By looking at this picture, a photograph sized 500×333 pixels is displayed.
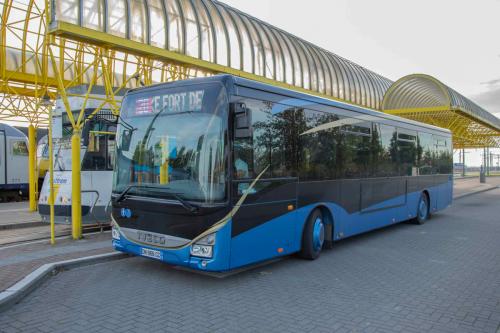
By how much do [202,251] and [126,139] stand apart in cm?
228

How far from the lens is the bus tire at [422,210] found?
13059mm

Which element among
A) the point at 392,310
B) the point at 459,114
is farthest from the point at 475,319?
the point at 459,114

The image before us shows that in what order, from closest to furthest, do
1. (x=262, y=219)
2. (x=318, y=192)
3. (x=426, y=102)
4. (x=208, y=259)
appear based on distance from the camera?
(x=208, y=259) → (x=262, y=219) → (x=318, y=192) → (x=426, y=102)

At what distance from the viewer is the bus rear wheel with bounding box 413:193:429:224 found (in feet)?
42.9

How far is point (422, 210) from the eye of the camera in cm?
1334

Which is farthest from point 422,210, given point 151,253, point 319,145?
point 151,253

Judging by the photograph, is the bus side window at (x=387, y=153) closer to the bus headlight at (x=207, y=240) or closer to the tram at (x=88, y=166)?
the bus headlight at (x=207, y=240)

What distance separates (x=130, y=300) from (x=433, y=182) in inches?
437

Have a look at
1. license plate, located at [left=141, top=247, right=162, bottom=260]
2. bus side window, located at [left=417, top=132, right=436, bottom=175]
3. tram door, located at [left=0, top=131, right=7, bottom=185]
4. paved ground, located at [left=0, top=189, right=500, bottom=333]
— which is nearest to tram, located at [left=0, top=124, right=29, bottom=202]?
tram door, located at [left=0, top=131, right=7, bottom=185]

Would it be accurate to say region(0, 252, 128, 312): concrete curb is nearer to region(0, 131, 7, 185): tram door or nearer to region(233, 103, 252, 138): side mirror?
region(233, 103, 252, 138): side mirror

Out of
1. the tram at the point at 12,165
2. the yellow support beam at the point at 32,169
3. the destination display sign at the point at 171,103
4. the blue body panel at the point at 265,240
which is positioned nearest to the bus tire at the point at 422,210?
the blue body panel at the point at 265,240

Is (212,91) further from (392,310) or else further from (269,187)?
(392,310)

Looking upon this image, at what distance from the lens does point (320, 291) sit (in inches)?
245

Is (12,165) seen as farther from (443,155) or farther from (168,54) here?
(443,155)
